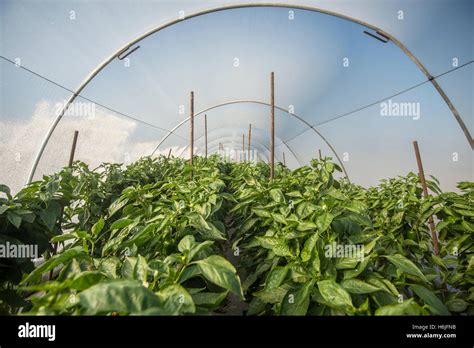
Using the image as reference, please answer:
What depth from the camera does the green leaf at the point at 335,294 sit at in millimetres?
679

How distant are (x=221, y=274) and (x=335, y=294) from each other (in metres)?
0.36

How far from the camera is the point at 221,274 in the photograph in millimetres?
645

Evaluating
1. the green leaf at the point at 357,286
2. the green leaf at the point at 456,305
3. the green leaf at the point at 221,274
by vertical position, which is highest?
→ the green leaf at the point at 221,274

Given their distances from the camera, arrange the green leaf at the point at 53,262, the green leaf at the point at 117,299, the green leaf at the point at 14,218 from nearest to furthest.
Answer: the green leaf at the point at 117,299 → the green leaf at the point at 53,262 → the green leaf at the point at 14,218

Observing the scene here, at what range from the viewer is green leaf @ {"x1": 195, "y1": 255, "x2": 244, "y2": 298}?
61cm

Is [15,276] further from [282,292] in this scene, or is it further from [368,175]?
[368,175]

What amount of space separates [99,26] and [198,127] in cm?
607

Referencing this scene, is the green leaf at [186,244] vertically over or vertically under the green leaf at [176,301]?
over

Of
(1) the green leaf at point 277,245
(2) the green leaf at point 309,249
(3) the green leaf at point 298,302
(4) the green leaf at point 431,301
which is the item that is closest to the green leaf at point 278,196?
(1) the green leaf at point 277,245

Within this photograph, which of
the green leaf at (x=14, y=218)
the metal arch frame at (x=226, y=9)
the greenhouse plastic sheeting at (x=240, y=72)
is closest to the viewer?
the green leaf at (x=14, y=218)

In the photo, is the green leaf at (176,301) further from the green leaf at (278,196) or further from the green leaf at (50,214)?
the green leaf at (50,214)

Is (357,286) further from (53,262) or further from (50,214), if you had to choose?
(50,214)

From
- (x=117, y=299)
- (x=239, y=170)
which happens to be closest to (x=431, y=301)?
(x=117, y=299)

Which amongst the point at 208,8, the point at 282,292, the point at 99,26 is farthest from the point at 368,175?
the point at 99,26
